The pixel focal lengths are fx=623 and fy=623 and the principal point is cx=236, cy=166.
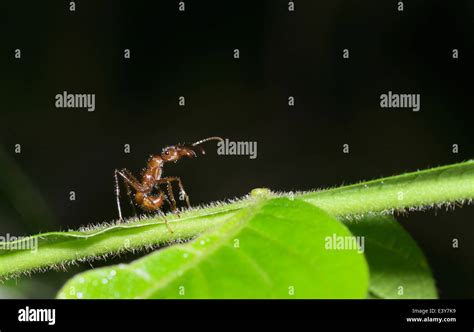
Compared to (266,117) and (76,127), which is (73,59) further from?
(266,117)

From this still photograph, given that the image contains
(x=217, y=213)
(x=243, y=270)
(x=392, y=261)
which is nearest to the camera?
(x=243, y=270)

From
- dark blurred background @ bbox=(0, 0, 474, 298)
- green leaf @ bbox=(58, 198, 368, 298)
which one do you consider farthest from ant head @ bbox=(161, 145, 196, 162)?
dark blurred background @ bbox=(0, 0, 474, 298)

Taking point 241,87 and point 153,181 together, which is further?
point 241,87

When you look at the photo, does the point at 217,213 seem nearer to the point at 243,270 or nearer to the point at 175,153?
the point at 243,270

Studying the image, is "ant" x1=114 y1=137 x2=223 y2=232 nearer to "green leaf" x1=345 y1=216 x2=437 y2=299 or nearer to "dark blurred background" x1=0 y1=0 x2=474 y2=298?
"green leaf" x1=345 y1=216 x2=437 y2=299

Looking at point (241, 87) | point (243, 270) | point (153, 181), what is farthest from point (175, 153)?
point (241, 87)

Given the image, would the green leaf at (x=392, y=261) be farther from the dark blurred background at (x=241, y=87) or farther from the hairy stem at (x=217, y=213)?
the dark blurred background at (x=241, y=87)

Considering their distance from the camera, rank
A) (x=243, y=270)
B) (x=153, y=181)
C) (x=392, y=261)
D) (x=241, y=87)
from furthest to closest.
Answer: (x=241, y=87)
(x=153, y=181)
(x=392, y=261)
(x=243, y=270)

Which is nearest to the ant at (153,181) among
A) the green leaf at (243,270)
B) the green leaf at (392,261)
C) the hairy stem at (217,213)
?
the green leaf at (392,261)
